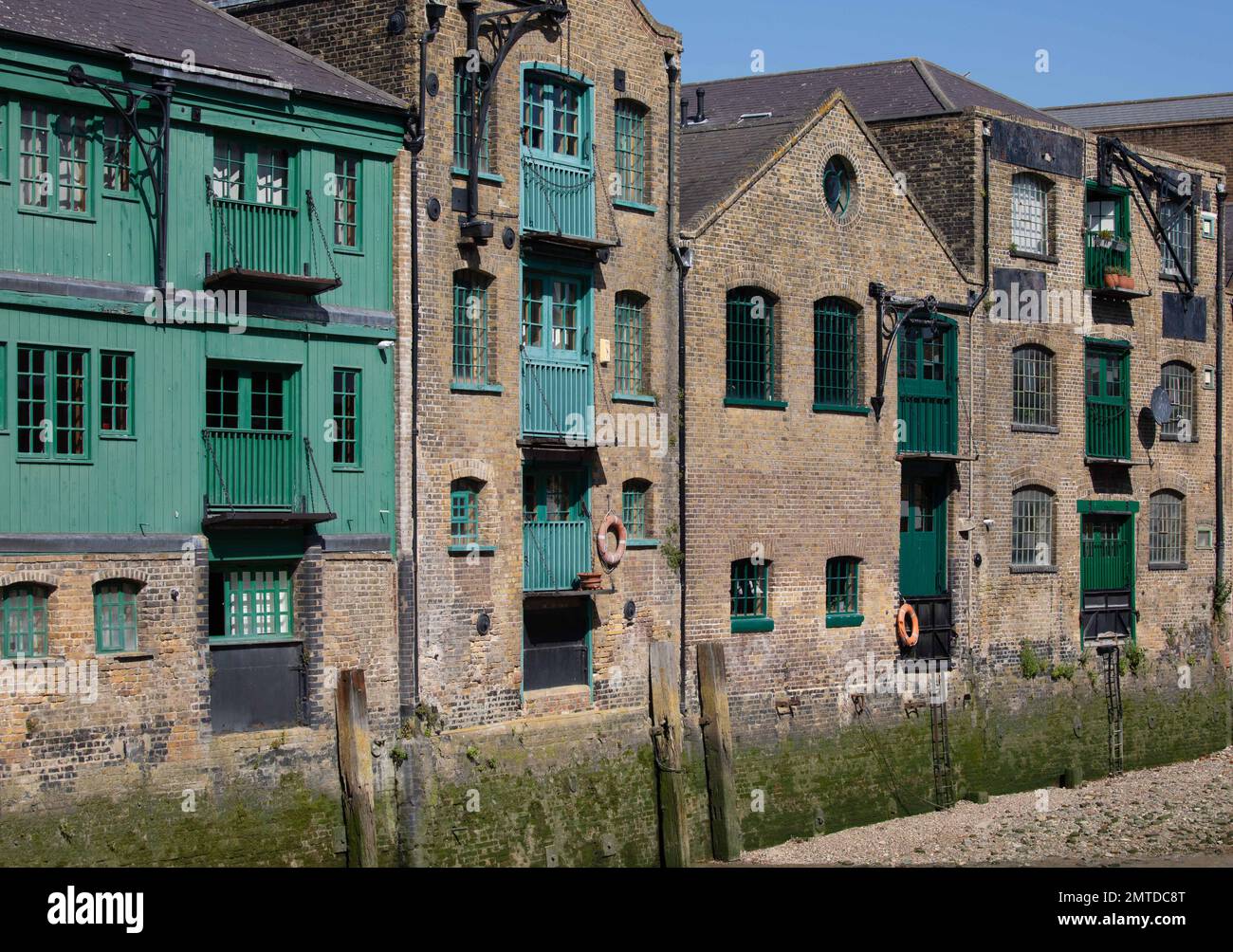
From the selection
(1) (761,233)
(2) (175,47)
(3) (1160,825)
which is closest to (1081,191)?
(1) (761,233)

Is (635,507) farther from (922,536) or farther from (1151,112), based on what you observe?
(1151,112)

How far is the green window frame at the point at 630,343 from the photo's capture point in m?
27.6

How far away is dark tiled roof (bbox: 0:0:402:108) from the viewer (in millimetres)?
20516

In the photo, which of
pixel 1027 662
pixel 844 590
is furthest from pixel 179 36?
pixel 1027 662

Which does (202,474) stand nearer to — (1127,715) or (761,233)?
(761,233)

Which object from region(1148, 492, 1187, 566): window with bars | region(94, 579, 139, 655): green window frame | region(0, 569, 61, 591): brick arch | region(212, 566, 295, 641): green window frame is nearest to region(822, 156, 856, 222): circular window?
region(1148, 492, 1187, 566): window with bars

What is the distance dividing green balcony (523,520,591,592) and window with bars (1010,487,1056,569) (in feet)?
36.7

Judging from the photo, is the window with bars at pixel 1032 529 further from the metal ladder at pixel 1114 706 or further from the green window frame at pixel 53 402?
the green window frame at pixel 53 402

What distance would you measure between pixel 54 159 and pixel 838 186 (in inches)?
578

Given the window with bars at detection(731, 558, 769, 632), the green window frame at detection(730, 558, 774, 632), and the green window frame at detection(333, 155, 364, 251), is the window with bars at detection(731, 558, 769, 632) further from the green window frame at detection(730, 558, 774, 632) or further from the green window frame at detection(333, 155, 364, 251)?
the green window frame at detection(333, 155, 364, 251)

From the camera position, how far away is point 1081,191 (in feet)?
119

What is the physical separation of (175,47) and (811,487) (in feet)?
42.6
